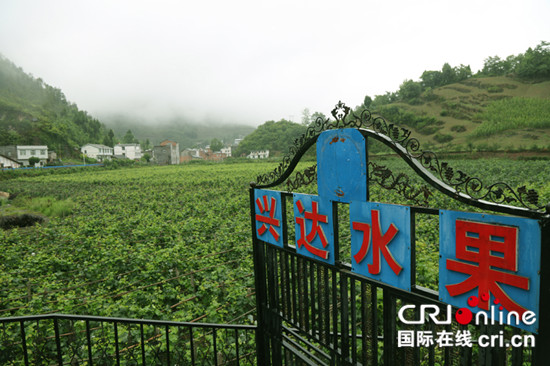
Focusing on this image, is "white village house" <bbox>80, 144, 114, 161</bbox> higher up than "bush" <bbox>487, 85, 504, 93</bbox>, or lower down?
lower down

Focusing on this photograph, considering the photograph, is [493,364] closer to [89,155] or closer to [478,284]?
[478,284]

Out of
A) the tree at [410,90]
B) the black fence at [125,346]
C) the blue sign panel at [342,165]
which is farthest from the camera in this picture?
the tree at [410,90]

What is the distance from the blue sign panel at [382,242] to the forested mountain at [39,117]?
302 feet

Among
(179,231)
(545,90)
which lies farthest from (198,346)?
(545,90)

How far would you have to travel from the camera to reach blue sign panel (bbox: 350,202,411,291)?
6.55 ft

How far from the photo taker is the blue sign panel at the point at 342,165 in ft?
7.43

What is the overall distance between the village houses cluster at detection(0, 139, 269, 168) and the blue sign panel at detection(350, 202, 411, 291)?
69.2 meters

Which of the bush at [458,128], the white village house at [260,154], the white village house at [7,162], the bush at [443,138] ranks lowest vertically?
the white village house at [7,162]

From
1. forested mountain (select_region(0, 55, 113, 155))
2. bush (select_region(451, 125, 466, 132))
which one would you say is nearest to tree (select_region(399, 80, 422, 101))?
bush (select_region(451, 125, 466, 132))

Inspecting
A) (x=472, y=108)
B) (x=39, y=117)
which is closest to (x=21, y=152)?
(x=39, y=117)

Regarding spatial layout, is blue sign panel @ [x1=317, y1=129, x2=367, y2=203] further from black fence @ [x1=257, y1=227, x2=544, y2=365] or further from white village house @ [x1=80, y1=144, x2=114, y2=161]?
white village house @ [x1=80, y1=144, x2=114, y2=161]

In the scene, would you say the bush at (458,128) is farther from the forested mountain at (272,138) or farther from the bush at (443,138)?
the forested mountain at (272,138)

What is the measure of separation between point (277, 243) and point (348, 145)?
133cm

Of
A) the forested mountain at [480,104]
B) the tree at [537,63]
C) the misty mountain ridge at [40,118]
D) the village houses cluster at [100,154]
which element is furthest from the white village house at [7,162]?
the tree at [537,63]
